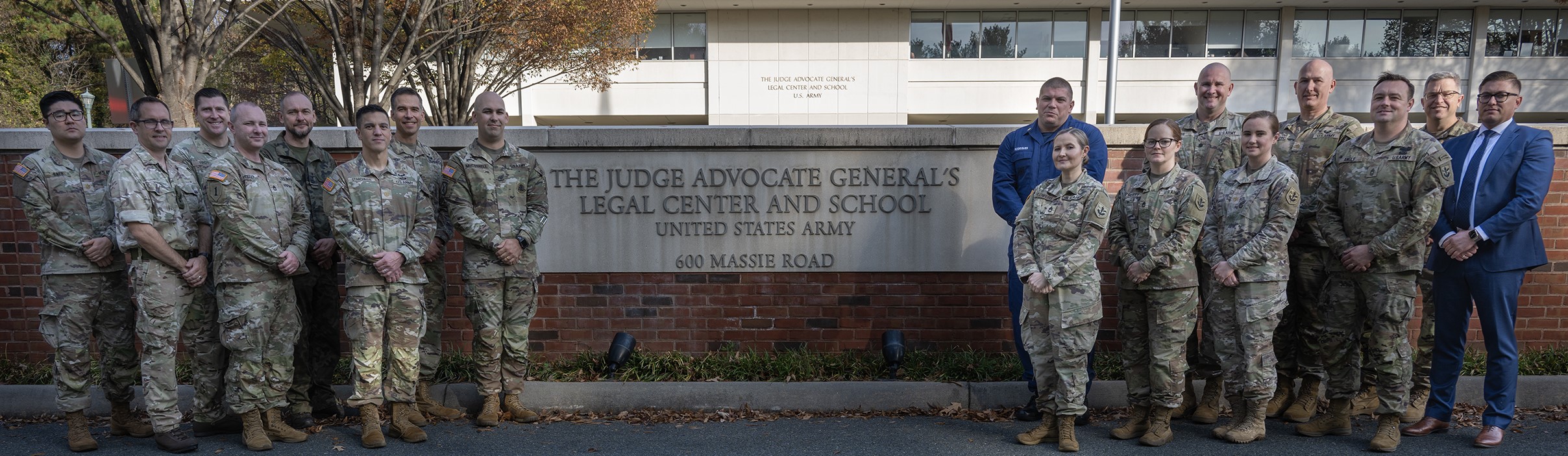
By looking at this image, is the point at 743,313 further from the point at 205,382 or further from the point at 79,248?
the point at 79,248

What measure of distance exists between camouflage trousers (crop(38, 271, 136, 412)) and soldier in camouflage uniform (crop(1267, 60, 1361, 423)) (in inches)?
232

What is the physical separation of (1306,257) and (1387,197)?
0.50 m

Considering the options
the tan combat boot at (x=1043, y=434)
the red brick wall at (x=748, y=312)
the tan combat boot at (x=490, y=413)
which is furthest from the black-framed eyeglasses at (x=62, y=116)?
the tan combat boot at (x=1043, y=434)

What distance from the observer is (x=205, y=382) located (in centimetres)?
408

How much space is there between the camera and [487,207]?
4293mm

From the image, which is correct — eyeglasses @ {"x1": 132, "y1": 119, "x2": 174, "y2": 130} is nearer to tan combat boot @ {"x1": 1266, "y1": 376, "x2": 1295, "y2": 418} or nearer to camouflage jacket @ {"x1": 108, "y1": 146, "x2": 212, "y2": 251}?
camouflage jacket @ {"x1": 108, "y1": 146, "x2": 212, "y2": 251}

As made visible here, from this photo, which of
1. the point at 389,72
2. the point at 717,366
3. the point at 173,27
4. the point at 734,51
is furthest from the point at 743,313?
the point at 734,51

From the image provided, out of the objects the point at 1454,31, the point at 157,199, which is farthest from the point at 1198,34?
the point at 157,199

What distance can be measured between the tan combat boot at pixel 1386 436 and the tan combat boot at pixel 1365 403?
44 centimetres

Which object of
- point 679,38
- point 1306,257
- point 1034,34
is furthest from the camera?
point 679,38

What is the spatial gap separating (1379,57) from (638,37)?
22.0m

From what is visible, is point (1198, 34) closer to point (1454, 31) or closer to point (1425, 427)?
point (1454, 31)

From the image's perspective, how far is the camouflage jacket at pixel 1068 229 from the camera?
374cm

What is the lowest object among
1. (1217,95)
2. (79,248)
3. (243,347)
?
(243,347)
